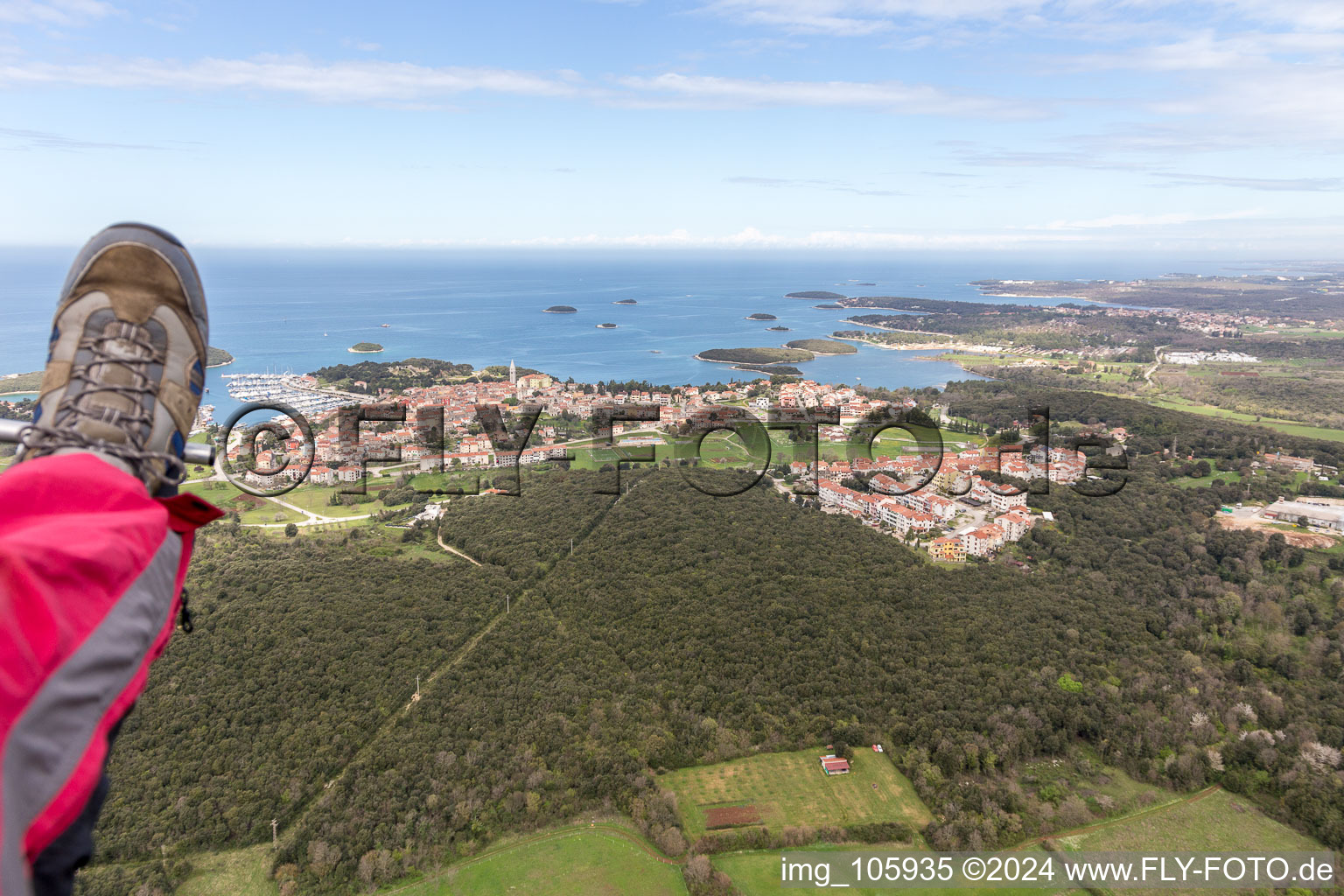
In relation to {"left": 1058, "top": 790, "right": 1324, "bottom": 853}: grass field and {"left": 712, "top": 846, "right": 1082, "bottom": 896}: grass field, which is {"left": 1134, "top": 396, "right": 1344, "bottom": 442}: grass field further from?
{"left": 712, "top": 846, "right": 1082, "bottom": 896}: grass field

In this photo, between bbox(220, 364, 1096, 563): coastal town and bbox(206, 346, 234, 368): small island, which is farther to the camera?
bbox(206, 346, 234, 368): small island

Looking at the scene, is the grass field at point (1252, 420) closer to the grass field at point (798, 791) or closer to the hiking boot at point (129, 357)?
the grass field at point (798, 791)

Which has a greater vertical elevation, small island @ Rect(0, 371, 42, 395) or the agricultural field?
small island @ Rect(0, 371, 42, 395)

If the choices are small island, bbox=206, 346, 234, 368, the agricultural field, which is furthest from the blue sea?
the agricultural field

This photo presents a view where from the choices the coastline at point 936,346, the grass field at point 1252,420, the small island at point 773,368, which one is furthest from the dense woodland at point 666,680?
the coastline at point 936,346

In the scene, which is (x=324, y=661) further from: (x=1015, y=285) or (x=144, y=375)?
(x=1015, y=285)

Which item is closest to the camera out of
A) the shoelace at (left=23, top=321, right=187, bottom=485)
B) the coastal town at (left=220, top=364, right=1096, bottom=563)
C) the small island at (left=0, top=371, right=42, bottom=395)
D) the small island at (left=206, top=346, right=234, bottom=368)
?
the shoelace at (left=23, top=321, right=187, bottom=485)

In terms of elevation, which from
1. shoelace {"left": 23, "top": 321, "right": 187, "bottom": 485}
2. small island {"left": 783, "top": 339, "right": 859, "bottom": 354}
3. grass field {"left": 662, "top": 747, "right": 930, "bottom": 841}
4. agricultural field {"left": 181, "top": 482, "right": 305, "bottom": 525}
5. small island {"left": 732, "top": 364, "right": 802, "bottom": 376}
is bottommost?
grass field {"left": 662, "top": 747, "right": 930, "bottom": 841}
